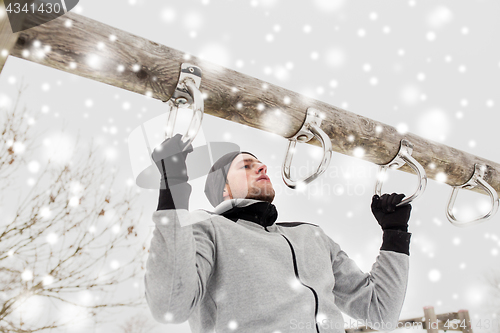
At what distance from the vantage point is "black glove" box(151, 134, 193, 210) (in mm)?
688

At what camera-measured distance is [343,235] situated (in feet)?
10.6

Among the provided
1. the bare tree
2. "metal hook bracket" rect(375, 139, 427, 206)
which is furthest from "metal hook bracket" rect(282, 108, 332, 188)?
the bare tree

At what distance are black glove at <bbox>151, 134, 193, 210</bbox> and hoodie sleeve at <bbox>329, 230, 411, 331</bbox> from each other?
651 mm

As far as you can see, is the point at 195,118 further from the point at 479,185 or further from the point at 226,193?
the point at 479,185

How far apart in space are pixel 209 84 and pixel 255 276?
480 millimetres

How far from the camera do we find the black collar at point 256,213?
1.00m

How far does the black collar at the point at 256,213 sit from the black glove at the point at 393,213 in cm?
39

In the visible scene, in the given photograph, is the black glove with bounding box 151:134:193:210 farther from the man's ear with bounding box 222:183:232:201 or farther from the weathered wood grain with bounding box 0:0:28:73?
the man's ear with bounding box 222:183:232:201

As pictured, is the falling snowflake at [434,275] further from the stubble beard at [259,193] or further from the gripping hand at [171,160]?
the gripping hand at [171,160]

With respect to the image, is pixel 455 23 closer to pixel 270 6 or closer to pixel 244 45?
pixel 270 6

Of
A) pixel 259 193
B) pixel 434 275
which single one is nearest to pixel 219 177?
pixel 259 193

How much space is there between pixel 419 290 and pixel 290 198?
5.85 feet

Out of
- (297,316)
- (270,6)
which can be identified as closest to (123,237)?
(297,316)

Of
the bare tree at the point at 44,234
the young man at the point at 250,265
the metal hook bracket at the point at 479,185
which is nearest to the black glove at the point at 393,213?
the young man at the point at 250,265
